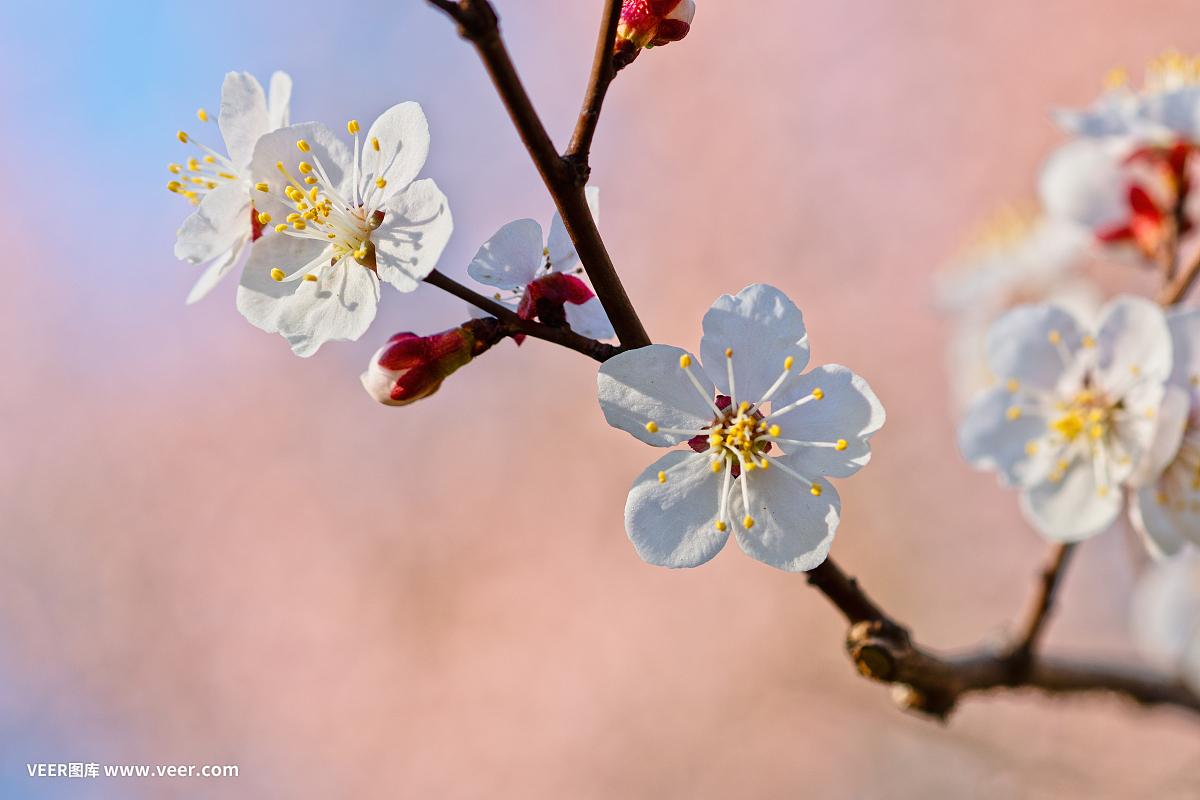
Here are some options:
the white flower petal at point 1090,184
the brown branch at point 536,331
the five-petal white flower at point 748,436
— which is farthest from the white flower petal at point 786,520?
the white flower petal at point 1090,184

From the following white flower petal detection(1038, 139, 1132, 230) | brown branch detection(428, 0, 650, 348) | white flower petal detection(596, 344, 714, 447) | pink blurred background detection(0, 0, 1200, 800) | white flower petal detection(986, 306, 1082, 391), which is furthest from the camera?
pink blurred background detection(0, 0, 1200, 800)

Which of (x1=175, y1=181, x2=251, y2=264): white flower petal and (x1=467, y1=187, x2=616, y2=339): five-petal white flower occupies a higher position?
(x1=175, y1=181, x2=251, y2=264): white flower petal

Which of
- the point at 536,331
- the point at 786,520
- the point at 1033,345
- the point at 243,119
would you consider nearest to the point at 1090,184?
the point at 1033,345

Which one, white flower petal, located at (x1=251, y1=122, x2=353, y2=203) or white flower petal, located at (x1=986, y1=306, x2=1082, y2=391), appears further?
white flower petal, located at (x1=986, y1=306, x2=1082, y2=391)

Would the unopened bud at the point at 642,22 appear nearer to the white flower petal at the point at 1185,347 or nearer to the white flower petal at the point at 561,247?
the white flower petal at the point at 561,247

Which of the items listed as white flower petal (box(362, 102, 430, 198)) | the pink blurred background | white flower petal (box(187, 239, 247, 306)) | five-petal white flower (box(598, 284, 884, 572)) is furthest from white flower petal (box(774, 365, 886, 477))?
the pink blurred background

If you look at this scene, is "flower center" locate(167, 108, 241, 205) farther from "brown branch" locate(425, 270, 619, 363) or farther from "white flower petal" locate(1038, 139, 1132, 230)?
"white flower petal" locate(1038, 139, 1132, 230)

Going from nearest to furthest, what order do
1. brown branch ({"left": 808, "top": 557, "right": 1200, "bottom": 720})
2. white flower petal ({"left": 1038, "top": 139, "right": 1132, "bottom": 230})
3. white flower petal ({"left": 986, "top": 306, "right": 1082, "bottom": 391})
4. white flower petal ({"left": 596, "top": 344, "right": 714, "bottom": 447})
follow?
white flower petal ({"left": 596, "top": 344, "right": 714, "bottom": 447}) → brown branch ({"left": 808, "top": 557, "right": 1200, "bottom": 720}) → white flower petal ({"left": 986, "top": 306, "right": 1082, "bottom": 391}) → white flower petal ({"left": 1038, "top": 139, "right": 1132, "bottom": 230})

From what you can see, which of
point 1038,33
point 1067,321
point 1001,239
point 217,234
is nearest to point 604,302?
point 217,234
